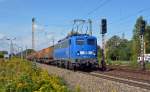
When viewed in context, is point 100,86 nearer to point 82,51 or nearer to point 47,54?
point 82,51

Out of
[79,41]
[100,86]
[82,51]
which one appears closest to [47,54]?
[79,41]

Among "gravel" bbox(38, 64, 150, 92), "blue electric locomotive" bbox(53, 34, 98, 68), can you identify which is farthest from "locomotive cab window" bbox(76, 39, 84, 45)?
"gravel" bbox(38, 64, 150, 92)

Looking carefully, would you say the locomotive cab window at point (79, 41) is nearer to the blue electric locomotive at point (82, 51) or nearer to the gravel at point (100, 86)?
the blue electric locomotive at point (82, 51)

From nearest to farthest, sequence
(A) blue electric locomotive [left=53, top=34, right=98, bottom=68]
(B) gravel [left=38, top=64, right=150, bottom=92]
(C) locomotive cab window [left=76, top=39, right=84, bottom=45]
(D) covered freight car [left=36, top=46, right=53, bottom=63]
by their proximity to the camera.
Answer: (B) gravel [left=38, top=64, right=150, bottom=92] → (A) blue electric locomotive [left=53, top=34, right=98, bottom=68] → (C) locomotive cab window [left=76, top=39, right=84, bottom=45] → (D) covered freight car [left=36, top=46, right=53, bottom=63]

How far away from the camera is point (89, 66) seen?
42344 mm

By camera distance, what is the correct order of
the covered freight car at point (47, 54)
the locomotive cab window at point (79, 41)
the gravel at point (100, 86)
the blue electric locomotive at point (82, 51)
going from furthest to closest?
the covered freight car at point (47, 54) < the locomotive cab window at point (79, 41) < the blue electric locomotive at point (82, 51) < the gravel at point (100, 86)

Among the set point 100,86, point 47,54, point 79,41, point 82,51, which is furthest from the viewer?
point 47,54

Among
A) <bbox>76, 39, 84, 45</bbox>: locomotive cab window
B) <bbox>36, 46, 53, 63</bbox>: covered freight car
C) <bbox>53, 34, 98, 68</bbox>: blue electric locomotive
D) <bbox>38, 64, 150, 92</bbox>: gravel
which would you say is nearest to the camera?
<bbox>38, 64, 150, 92</bbox>: gravel

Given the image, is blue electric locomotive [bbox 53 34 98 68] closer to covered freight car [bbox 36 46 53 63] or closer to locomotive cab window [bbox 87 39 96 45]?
locomotive cab window [bbox 87 39 96 45]

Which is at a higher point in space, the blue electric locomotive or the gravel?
the blue electric locomotive

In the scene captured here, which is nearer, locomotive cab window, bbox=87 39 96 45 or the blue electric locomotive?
the blue electric locomotive

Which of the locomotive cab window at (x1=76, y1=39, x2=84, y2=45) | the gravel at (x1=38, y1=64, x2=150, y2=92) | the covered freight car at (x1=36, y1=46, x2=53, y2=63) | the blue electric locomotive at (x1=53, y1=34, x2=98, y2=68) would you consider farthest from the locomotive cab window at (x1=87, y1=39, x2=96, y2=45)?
the covered freight car at (x1=36, y1=46, x2=53, y2=63)

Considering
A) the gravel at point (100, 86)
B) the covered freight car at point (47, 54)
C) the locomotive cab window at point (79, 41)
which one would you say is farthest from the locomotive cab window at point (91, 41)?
the covered freight car at point (47, 54)

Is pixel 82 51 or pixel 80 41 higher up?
pixel 80 41
